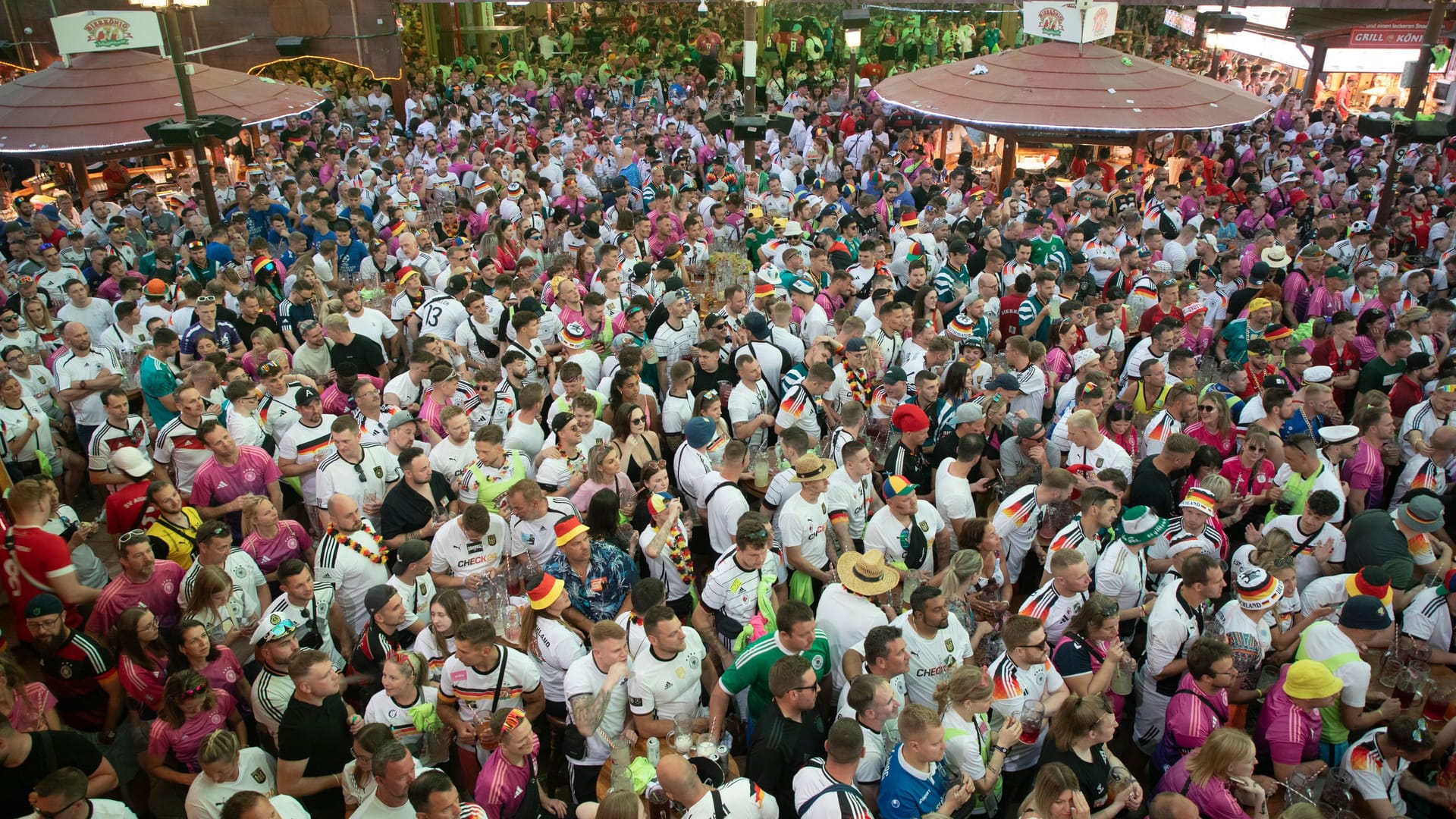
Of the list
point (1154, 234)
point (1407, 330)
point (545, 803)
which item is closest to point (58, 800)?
point (545, 803)

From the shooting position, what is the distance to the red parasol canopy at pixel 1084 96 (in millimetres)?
7469

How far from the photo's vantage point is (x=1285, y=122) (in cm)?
1789

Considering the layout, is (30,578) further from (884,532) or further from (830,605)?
(884,532)

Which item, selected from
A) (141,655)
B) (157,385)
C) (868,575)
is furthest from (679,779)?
(157,385)

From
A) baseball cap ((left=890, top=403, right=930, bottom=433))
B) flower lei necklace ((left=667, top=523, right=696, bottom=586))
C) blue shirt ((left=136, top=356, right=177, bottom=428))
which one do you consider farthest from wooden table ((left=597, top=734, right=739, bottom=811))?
blue shirt ((left=136, top=356, right=177, bottom=428))

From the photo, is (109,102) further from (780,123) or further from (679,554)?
(679,554)

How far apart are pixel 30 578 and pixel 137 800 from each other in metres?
1.35

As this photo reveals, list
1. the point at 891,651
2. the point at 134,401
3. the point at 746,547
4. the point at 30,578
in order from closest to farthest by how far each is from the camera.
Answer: the point at 891,651, the point at 746,547, the point at 30,578, the point at 134,401

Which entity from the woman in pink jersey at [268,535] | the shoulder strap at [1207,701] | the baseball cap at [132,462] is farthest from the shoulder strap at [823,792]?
the baseball cap at [132,462]

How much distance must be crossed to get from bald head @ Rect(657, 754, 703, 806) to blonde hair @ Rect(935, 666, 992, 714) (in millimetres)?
1200

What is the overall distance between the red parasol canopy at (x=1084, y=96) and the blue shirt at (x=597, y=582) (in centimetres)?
469

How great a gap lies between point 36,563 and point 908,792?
15.5ft

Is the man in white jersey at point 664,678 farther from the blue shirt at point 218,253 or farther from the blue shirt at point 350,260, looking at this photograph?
the blue shirt at point 218,253

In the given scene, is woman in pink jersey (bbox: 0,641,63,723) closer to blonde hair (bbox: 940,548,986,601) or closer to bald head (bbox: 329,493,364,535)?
bald head (bbox: 329,493,364,535)
